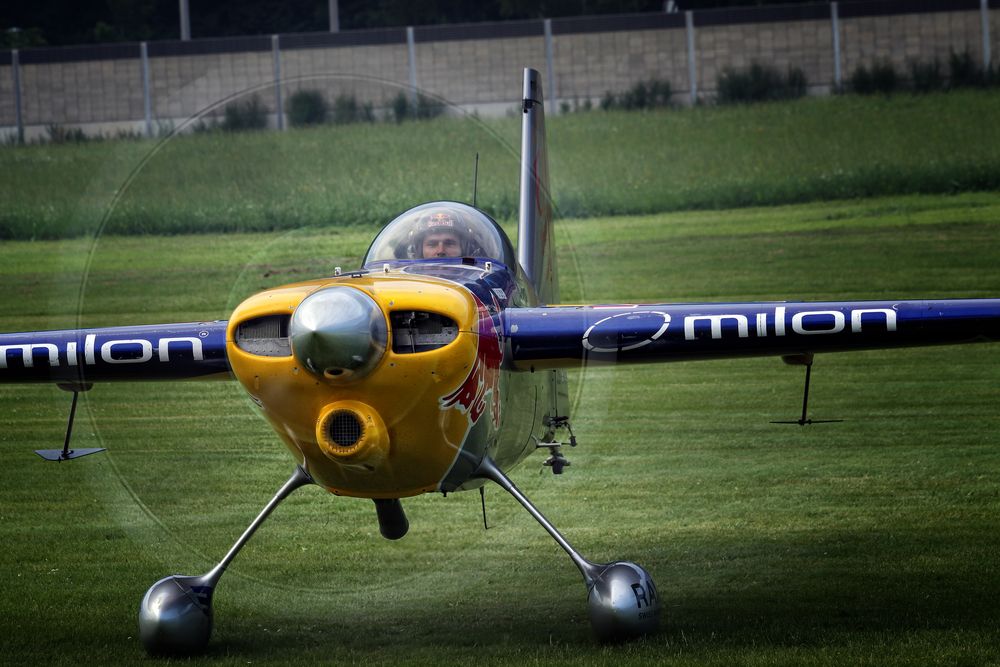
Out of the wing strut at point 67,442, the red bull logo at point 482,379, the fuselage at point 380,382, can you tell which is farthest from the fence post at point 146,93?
the fuselage at point 380,382

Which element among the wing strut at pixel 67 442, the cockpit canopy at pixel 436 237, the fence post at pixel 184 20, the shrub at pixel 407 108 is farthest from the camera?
the fence post at pixel 184 20

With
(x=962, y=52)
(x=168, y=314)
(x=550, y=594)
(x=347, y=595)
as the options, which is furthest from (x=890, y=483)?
(x=962, y=52)

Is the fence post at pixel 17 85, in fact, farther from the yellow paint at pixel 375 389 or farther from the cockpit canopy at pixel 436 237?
the yellow paint at pixel 375 389

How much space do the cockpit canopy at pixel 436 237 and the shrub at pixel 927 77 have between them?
26477mm

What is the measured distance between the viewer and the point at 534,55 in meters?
35.5

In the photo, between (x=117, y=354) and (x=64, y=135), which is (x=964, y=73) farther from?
(x=117, y=354)

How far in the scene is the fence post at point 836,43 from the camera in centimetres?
3450

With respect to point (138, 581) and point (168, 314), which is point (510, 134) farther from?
point (138, 581)

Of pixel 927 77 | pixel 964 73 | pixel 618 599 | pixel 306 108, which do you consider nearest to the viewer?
pixel 618 599

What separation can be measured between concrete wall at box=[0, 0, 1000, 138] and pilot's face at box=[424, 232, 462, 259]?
20376mm

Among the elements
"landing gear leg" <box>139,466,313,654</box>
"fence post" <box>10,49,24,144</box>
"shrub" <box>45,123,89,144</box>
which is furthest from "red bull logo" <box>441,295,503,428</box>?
"fence post" <box>10,49,24,144</box>

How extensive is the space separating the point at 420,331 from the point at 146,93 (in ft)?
73.9

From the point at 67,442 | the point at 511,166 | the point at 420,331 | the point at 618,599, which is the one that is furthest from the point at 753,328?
the point at 511,166

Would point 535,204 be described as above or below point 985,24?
below
